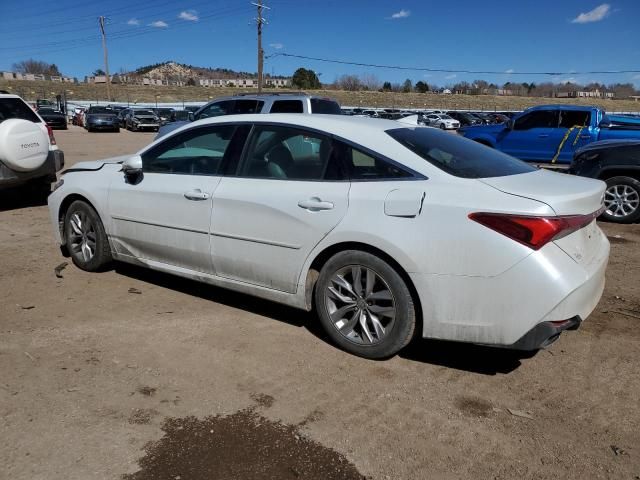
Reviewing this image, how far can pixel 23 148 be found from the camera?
7.43 m

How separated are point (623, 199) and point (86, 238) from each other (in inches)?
285

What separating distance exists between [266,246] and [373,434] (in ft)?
5.09

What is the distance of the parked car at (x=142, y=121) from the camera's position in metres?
34.5

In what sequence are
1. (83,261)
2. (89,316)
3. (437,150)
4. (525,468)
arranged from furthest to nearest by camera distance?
(83,261) < (89,316) < (437,150) < (525,468)

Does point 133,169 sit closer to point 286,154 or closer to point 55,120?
point 286,154

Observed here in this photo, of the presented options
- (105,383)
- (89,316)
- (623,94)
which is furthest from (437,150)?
(623,94)

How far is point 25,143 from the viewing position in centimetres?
745

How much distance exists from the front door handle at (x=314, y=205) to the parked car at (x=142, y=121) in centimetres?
3316

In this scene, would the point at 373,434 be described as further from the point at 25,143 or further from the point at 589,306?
the point at 25,143

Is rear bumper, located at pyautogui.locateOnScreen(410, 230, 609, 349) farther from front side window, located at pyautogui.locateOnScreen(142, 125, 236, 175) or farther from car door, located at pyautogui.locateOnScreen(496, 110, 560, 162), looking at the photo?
car door, located at pyautogui.locateOnScreen(496, 110, 560, 162)

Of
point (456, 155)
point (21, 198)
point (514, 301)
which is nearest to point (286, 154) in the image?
point (456, 155)

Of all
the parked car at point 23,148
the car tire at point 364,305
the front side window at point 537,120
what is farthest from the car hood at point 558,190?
the front side window at point 537,120

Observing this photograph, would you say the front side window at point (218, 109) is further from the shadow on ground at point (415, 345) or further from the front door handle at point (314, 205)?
the front door handle at point (314, 205)

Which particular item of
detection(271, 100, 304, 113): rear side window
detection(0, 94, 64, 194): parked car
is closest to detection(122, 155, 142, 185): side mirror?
detection(0, 94, 64, 194): parked car
